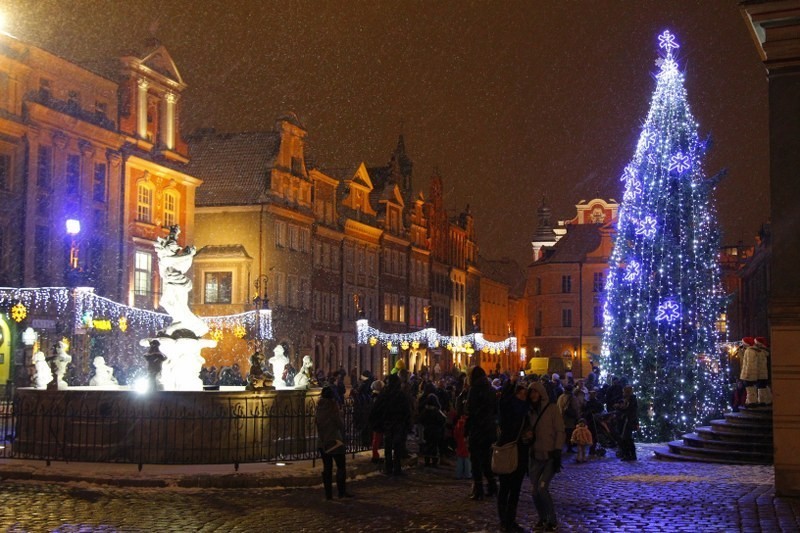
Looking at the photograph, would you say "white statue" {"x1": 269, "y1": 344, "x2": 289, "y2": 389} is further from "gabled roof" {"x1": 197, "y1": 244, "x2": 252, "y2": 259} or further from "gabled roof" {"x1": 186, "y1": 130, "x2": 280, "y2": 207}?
"gabled roof" {"x1": 186, "y1": 130, "x2": 280, "y2": 207}

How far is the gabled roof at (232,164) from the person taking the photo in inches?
2232

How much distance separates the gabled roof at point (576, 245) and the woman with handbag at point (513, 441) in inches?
3194

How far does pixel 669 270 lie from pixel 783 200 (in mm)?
15436

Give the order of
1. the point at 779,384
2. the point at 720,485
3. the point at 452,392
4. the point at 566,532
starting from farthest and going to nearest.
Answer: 1. the point at 452,392
2. the point at 720,485
3. the point at 779,384
4. the point at 566,532

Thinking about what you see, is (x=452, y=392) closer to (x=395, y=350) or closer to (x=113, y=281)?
(x=113, y=281)

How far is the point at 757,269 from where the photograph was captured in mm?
73938

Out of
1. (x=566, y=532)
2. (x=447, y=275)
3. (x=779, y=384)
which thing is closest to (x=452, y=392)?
(x=779, y=384)

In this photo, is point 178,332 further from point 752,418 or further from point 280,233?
point 280,233

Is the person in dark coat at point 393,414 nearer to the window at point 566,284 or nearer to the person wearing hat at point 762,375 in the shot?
the person wearing hat at point 762,375

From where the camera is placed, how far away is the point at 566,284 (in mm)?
93625

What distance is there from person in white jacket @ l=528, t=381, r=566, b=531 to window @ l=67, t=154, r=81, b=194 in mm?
33008

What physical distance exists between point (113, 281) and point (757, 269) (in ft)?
154

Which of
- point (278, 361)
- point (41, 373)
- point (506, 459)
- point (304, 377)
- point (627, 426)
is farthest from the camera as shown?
point (278, 361)

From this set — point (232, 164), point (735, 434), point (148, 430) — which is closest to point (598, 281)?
point (232, 164)
